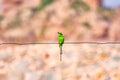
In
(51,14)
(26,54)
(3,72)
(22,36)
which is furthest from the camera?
(51,14)

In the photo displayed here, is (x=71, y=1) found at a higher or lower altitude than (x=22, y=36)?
higher

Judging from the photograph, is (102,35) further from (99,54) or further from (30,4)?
(99,54)

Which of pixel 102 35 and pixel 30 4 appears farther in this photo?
pixel 30 4

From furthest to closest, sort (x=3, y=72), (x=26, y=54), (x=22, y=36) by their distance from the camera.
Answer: (x=22, y=36), (x=26, y=54), (x=3, y=72)

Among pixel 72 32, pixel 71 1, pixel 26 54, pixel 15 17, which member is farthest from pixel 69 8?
pixel 26 54

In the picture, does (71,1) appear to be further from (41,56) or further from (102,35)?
(41,56)

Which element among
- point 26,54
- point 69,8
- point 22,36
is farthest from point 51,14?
point 26,54
